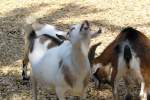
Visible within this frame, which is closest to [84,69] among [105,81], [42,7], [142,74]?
[142,74]

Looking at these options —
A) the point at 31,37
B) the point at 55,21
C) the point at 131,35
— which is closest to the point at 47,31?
the point at 31,37

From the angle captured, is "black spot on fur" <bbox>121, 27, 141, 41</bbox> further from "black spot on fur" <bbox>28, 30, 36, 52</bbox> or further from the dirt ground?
"black spot on fur" <bbox>28, 30, 36, 52</bbox>

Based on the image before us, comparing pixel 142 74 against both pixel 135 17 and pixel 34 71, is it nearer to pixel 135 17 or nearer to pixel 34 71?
pixel 34 71

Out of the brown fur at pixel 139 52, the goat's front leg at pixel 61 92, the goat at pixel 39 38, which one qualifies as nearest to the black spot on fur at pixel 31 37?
the goat at pixel 39 38

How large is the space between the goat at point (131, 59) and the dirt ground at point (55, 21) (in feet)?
2.43

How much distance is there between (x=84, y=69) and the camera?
441 centimetres

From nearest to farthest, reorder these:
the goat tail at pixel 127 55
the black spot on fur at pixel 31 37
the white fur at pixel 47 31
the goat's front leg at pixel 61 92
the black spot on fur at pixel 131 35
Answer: the goat's front leg at pixel 61 92 → the goat tail at pixel 127 55 → the black spot on fur at pixel 131 35 → the black spot on fur at pixel 31 37 → the white fur at pixel 47 31

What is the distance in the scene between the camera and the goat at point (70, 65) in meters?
4.20

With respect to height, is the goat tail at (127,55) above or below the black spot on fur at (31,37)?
below

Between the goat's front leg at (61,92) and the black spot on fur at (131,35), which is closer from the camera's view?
the goat's front leg at (61,92)

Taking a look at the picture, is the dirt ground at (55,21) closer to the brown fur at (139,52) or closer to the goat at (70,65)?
the brown fur at (139,52)

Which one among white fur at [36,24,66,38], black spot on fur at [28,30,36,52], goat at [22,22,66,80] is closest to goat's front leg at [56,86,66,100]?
goat at [22,22,66,80]

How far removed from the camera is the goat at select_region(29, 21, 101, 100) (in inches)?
165

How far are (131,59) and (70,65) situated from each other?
0.71 metres
